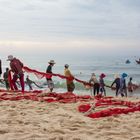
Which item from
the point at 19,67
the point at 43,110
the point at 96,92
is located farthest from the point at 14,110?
the point at 96,92

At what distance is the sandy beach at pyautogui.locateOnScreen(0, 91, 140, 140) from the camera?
6156mm

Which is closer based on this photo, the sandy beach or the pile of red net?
the sandy beach

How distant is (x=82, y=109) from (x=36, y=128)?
99.8 inches

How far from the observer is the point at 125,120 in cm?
777

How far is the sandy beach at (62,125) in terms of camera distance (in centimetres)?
616

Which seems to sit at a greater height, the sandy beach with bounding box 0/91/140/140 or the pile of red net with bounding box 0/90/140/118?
the pile of red net with bounding box 0/90/140/118

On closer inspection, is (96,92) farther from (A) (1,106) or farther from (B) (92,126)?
(B) (92,126)

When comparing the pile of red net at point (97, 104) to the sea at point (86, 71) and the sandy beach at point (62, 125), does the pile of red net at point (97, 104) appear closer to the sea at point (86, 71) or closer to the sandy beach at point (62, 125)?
the sandy beach at point (62, 125)

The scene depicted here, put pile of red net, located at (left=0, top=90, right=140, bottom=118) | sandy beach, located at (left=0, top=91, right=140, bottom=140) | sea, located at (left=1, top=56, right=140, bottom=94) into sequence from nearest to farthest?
sandy beach, located at (left=0, top=91, right=140, bottom=140) < pile of red net, located at (left=0, top=90, right=140, bottom=118) < sea, located at (left=1, top=56, right=140, bottom=94)

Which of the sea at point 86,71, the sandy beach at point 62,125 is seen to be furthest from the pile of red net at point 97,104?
the sea at point 86,71

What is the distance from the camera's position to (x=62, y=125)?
23.6 ft

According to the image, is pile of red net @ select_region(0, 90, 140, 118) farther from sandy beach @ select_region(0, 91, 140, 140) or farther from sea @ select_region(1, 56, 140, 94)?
sea @ select_region(1, 56, 140, 94)

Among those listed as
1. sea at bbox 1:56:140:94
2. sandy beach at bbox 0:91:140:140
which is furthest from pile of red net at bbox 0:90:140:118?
sea at bbox 1:56:140:94

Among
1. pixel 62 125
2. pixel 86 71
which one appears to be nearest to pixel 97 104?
pixel 62 125
